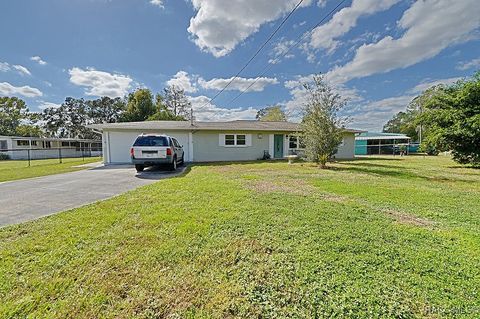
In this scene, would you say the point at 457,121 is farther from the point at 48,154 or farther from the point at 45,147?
the point at 45,147

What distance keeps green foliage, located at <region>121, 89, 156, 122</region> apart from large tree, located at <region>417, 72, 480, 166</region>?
33134 mm

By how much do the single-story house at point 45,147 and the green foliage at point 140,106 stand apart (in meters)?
8.23

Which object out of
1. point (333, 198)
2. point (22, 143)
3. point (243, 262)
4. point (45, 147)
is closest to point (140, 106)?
point (45, 147)

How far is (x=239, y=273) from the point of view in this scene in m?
2.37

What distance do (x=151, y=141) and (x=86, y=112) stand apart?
5948 cm

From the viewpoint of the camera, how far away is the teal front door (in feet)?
59.4

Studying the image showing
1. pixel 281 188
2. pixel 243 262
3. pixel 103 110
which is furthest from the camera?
pixel 103 110

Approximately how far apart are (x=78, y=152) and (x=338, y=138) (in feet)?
123

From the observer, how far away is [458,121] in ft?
41.7

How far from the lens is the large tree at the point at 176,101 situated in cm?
4003

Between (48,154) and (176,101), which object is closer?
(48,154)

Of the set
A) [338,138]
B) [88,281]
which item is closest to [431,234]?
[88,281]

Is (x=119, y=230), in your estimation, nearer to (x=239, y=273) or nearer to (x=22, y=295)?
(x=22, y=295)

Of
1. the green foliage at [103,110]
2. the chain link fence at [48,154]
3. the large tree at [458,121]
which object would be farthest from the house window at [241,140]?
the green foliage at [103,110]
